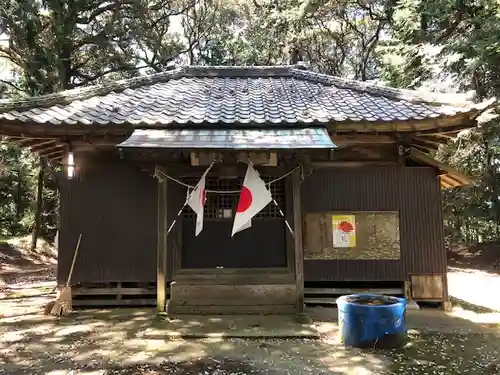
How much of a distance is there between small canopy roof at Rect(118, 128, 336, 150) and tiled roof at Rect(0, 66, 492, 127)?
24 cm

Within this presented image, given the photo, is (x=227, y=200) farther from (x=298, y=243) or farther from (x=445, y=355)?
(x=445, y=355)

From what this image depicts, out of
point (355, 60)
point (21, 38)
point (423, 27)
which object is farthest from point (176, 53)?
point (423, 27)

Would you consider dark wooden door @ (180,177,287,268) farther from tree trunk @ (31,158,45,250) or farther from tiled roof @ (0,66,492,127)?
tree trunk @ (31,158,45,250)

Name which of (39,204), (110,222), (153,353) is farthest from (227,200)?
(39,204)

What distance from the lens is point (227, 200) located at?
843cm

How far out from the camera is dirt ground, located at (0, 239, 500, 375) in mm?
5148

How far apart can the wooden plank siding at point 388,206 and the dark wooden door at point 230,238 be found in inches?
29.9

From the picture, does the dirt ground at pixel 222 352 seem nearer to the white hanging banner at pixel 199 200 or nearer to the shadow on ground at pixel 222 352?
the shadow on ground at pixel 222 352

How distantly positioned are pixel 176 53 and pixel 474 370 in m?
24.6

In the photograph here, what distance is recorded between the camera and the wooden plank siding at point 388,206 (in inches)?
339

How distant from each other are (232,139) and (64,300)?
183 inches

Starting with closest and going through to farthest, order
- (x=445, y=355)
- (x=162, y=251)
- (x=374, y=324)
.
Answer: (x=445, y=355)
(x=374, y=324)
(x=162, y=251)

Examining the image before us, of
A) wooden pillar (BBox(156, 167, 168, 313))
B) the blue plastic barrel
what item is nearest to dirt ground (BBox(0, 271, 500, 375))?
the blue plastic barrel

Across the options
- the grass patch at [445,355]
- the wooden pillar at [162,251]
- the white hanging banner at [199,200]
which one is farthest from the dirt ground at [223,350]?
the white hanging banner at [199,200]
